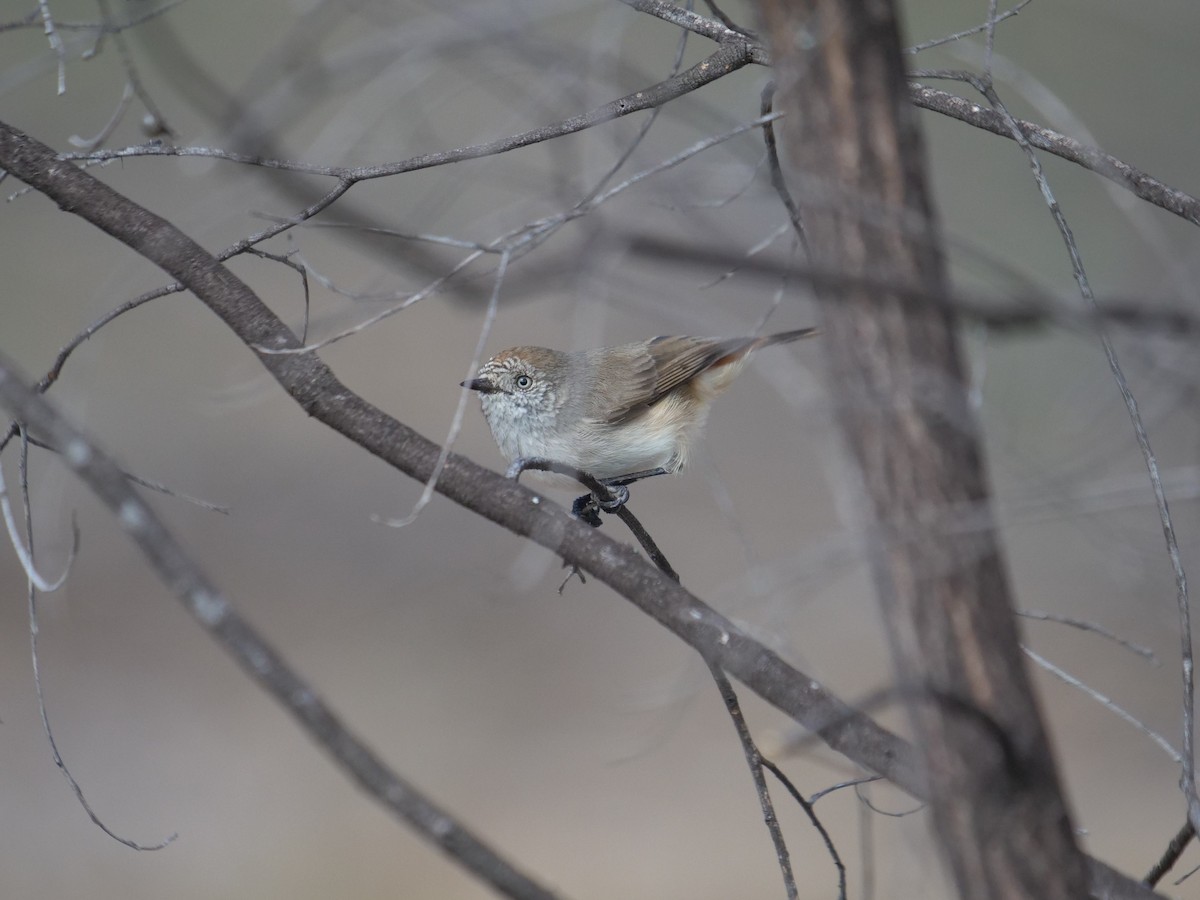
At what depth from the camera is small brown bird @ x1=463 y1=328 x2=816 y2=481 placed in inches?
169

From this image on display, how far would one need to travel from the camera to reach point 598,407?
4.37 m

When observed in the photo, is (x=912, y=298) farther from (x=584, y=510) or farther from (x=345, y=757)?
(x=584, y=510)

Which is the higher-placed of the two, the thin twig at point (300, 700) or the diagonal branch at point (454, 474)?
the diagonal branch at point (454, 474)

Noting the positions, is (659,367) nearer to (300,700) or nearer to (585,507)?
(585,507)

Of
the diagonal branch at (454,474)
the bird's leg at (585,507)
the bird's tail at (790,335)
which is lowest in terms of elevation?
the diagonal branch at (454,474)

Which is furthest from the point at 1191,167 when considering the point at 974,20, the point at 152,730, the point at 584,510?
the point at 152,730

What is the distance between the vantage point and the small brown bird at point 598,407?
14.1ft

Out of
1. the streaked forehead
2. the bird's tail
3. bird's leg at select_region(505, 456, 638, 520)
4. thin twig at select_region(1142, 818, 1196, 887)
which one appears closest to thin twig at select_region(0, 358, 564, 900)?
bird's leg at select_region(505, 456, 638, 520)

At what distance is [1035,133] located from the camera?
2.53 m

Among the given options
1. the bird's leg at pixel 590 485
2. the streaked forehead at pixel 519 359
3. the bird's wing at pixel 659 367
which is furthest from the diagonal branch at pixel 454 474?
the bird's wing at pixel 659 367

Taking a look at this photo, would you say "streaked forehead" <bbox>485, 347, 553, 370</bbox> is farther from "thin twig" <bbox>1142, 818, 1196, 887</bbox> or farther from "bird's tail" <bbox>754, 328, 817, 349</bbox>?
"thin twig" <bbox>1142, 818, 1196, 887</bbox>

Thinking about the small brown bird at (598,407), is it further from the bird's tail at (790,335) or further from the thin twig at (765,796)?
the thin twig at (765,796)

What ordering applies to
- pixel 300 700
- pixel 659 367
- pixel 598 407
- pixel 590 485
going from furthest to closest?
pixel 659 367 < pixel 598 407 < pixel 590 485 < pixel 300 700

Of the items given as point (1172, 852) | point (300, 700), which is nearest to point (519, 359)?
point (1172, 852)
